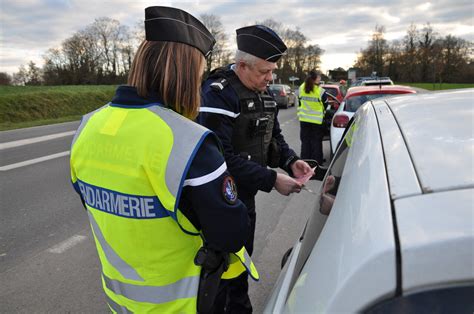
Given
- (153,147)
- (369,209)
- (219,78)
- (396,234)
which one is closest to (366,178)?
(369,209)

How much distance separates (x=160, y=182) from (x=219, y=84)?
112 centimetres

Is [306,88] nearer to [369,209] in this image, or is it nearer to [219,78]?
[219,78]

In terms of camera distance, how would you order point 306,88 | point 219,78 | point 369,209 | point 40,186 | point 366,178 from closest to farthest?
point 369,209 → point 366,178 → point 219,78 → point 40,186 → point 306,88

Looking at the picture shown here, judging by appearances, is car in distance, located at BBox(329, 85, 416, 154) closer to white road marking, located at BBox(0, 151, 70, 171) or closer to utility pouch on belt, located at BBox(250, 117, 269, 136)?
utility pouch on belt, located at BBox(250, 117, 269, 136)

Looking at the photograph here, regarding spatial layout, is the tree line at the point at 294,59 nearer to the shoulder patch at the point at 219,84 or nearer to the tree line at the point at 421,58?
the tree line at the point at 421,58

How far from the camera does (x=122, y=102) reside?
51.4 inches

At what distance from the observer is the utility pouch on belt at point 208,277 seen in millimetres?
1331

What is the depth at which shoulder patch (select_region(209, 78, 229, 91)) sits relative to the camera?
6.94 feet

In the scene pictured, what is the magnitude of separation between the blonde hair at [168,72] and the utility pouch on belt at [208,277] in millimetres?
529

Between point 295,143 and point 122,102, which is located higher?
point 122,102

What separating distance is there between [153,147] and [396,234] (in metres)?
0.75

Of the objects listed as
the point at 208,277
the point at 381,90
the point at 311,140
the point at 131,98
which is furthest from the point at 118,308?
the point at 381,90

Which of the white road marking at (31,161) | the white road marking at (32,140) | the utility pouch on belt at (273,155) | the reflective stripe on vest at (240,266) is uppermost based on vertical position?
the utility pouch on belt at (273,155)

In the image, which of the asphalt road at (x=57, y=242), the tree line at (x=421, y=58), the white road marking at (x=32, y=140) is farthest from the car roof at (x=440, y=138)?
the tree line at (x=421, y=58)
